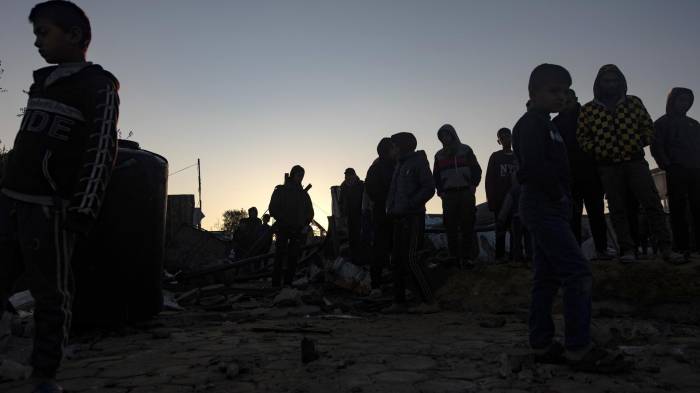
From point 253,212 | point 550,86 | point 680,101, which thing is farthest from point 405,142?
point 253,212

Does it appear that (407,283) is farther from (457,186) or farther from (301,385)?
(301,385)

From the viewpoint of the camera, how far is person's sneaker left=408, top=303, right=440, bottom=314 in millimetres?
5324

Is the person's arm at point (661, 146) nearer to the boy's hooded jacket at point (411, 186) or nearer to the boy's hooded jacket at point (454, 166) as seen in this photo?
the boy's hooded jacket at point (454, 166)

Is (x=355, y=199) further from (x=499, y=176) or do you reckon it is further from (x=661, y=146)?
(x=661, y=146)

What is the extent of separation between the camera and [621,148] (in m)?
4.50

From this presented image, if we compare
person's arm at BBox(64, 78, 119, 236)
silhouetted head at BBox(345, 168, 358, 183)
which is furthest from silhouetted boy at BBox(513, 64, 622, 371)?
silhouetted head at BBox(345, 168, 358, 183)

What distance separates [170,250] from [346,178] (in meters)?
4.18

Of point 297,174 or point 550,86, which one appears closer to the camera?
point 550,86

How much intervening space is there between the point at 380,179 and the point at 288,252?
2.28 m

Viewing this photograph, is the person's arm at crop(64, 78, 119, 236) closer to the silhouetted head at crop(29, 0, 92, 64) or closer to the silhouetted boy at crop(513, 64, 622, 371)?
the silhouetted head at crop(29, 0, 92, 64)

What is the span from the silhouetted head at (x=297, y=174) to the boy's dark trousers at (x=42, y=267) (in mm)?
6211

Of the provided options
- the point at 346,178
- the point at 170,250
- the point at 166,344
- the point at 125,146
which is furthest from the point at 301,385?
the point at 170,250

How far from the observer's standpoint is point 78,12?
233 centimetres

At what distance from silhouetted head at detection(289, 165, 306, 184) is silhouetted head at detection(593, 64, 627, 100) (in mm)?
4923
